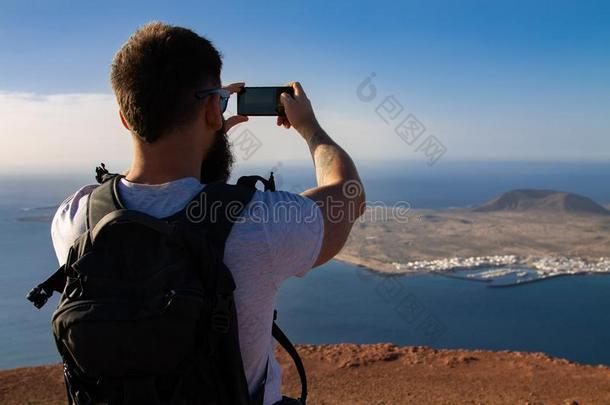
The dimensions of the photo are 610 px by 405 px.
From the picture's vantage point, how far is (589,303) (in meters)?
40.3

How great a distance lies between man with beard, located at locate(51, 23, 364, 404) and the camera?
1.24 meters

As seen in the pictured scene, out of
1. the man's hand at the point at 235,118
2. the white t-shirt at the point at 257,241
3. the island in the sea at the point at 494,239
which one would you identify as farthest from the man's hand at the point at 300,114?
the island in the sea at the point at 494,239

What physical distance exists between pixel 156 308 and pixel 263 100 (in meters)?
0.81

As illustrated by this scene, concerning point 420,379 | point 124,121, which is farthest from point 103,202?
point 420,379

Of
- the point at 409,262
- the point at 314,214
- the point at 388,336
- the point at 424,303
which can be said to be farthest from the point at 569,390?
the point at 409,262

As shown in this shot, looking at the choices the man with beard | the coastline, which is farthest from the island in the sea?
the man with beard

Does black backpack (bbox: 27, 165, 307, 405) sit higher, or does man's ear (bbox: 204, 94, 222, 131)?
man's ear (bbox: 204, 94, 222, 131)

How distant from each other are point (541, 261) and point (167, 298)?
60.0 m

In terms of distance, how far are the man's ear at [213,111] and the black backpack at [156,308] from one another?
8.4 inches

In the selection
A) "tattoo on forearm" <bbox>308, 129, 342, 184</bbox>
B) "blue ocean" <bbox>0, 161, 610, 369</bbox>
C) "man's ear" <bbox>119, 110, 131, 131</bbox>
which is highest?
"man's ear" <bbox>119, 110, 131, 131</bbox>

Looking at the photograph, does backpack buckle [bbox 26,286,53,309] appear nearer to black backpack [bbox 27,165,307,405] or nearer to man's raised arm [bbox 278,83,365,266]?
black backpack [bbox 27,165,307,405]

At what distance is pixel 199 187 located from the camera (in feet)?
4.25

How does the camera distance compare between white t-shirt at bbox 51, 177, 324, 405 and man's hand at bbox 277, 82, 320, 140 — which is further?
man's hand at bbox 277, 82, 320, 140

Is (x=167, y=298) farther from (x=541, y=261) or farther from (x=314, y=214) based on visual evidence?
(x=541, y=261)
